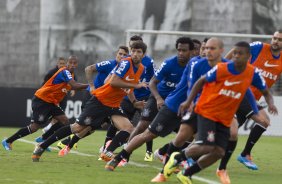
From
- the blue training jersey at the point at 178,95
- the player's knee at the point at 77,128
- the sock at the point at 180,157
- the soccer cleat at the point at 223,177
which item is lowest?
the player's knee at the point at 77,128

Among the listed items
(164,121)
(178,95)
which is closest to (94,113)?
(164,121)

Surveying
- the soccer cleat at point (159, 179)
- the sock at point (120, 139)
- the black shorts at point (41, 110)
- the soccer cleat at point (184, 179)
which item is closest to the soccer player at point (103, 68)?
the black shorts at point (41, 110)

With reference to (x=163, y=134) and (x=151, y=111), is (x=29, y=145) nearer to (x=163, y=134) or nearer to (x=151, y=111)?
(x=151, y=111)

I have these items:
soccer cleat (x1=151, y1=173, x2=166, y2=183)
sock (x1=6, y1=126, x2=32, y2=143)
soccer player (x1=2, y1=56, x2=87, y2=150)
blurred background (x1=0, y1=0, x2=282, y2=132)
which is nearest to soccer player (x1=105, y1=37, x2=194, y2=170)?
soccer cleat (x1=151, y1=173, x2=166, y2=183)

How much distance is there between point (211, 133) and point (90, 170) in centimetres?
281

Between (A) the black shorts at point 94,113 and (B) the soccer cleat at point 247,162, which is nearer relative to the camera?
(B) the soccer cleat at point 247,162

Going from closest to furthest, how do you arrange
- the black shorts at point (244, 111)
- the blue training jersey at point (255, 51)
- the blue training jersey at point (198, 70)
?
the blue training jersey at point (198, 70) < the black shorts at point (244, 111) < the blue training jersey at point (255, 51)

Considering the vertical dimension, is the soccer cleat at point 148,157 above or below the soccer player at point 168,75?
below

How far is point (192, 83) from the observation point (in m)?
10.4

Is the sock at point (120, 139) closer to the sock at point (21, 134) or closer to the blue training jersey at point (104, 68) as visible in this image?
the blue training jersey at point (104, 68)

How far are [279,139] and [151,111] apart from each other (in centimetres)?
1079

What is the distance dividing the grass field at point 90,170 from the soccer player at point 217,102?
1014mm

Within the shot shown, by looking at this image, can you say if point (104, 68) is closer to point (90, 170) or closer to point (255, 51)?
point (255, 51)

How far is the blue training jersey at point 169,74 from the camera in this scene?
11.8m
